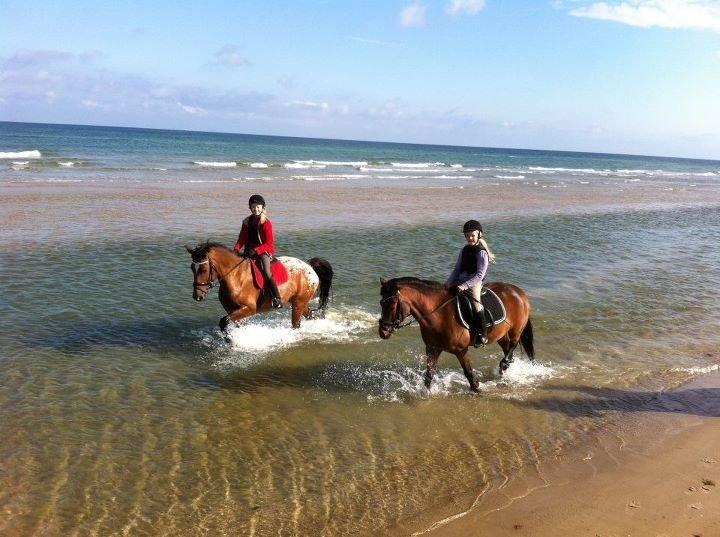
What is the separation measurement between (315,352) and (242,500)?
4258 mm

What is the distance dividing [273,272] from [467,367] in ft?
12.8

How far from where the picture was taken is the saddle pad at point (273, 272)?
9.80m

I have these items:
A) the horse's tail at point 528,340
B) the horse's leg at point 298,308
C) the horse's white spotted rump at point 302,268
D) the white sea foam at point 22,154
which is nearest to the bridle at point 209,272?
the horse's white spotted rump at point 302,268

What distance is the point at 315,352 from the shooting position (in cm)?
965

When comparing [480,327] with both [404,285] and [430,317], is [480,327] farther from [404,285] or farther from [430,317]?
[404,285]

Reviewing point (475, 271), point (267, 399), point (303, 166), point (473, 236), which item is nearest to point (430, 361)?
point (475, 271)

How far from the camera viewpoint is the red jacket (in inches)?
383

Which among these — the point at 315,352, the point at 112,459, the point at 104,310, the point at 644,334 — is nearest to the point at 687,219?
the point at 644,334

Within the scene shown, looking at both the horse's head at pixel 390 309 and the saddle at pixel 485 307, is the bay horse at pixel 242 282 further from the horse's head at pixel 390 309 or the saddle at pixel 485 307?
the saddle at pixel 485 307

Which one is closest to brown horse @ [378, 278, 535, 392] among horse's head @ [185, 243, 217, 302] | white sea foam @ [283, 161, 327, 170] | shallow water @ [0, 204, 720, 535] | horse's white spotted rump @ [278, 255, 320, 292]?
shallow water @ [0, 204, 720, 535]

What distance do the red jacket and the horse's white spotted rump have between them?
0.71m

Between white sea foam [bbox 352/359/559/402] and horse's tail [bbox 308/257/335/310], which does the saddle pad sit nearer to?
horse's tail [bbox 308/257/335/310]

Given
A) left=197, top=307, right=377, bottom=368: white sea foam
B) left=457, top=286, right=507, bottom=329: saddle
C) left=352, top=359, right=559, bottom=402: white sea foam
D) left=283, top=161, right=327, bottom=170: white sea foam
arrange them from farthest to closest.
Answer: left=283, top=161, right=327, bottom=170: white sea foam < left=197, top=307, right=377, bottom=368: white sea foam < left=352, top=359, right=559, bottom=402: white sea foam < left=457, top=286, right=507, bottom=329: saddle

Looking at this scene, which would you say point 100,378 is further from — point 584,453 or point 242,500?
point 584,453
